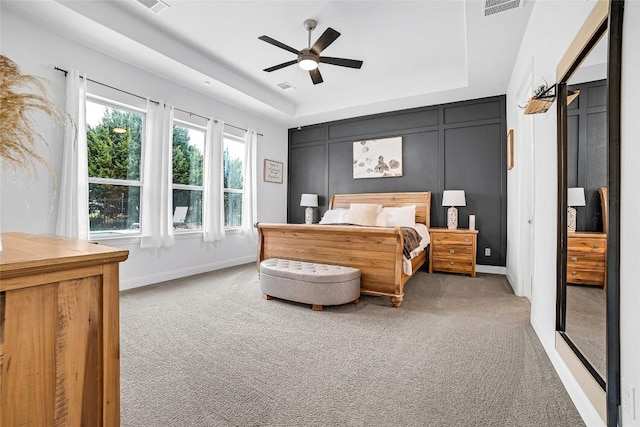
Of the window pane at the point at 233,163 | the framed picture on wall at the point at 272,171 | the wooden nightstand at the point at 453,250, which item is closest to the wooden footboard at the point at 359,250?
the wooden nightstand at the point at 453,250

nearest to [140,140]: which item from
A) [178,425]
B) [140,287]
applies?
[140,287]

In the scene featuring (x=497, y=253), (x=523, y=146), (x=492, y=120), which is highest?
(x=492, y=120)

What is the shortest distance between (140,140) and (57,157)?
980mm

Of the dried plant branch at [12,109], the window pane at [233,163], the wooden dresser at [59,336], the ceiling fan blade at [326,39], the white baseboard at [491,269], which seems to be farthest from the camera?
the window pane at [233,163]

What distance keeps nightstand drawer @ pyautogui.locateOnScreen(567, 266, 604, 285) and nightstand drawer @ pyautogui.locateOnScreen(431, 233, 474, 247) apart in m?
2.76

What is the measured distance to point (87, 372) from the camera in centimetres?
94

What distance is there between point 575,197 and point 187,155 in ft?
15.0

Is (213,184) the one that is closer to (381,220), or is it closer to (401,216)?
(381,220)

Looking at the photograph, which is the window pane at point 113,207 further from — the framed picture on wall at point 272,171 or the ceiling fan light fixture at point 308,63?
the ceiling fan light fixture at point 308,63

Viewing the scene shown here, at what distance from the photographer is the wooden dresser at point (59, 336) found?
0.79 meters

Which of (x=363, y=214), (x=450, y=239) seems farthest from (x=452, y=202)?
(x=363, y=214)

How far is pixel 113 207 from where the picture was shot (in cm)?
371

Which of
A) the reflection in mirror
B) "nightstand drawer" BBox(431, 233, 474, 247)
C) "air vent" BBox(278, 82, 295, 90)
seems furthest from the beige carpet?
"air vent" BBox(278, 82, 295, 90)

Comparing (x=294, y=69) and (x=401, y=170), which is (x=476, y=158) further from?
(x=294, y=69)
